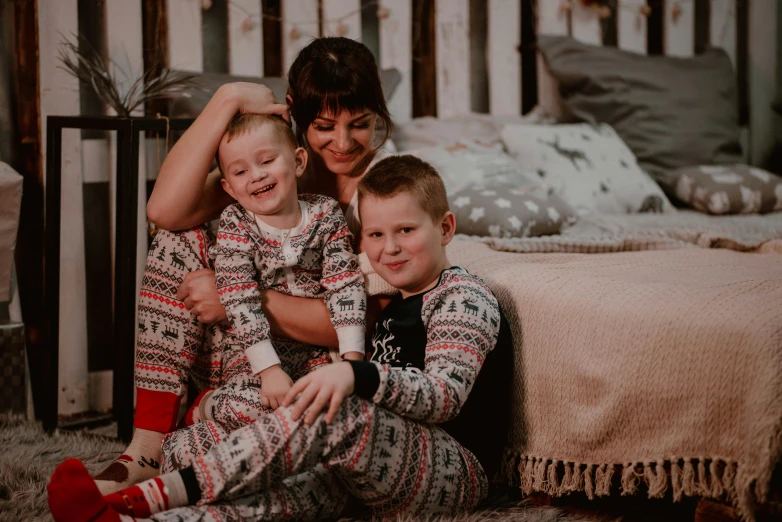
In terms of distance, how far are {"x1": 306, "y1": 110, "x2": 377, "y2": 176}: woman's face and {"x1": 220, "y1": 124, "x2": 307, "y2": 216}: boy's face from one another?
0.53 ft

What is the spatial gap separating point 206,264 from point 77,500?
583 millimetres

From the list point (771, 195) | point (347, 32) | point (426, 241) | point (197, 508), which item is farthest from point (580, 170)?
point (197, 508)

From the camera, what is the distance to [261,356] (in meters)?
1.40

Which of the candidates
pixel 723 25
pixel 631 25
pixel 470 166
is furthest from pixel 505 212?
pixel 723 25

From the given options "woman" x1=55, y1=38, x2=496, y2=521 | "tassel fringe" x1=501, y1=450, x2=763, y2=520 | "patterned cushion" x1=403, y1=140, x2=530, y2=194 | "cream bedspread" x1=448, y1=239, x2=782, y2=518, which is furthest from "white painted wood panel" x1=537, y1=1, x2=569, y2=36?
"tassel fringe" x1=501, y1=450, x2=763, y2=520

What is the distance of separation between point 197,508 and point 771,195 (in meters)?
2.17

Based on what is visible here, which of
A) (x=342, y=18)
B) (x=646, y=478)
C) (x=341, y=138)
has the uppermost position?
(x=342, y=18)

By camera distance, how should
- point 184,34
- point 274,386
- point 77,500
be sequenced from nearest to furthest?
point 77,500 < point 274,386 < point 184,34

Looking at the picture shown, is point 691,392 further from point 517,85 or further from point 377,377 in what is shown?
point 517,85

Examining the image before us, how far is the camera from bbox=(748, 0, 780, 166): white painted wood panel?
3430mm

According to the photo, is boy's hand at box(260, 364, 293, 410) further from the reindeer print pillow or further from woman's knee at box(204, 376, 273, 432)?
the reindeer print pillow

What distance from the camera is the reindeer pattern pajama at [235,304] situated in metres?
1.46

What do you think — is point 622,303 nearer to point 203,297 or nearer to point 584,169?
point 203,297

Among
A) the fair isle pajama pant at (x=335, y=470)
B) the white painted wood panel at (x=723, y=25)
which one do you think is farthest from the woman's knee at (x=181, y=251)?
the white painted wood panel at (x=723, y=25)
